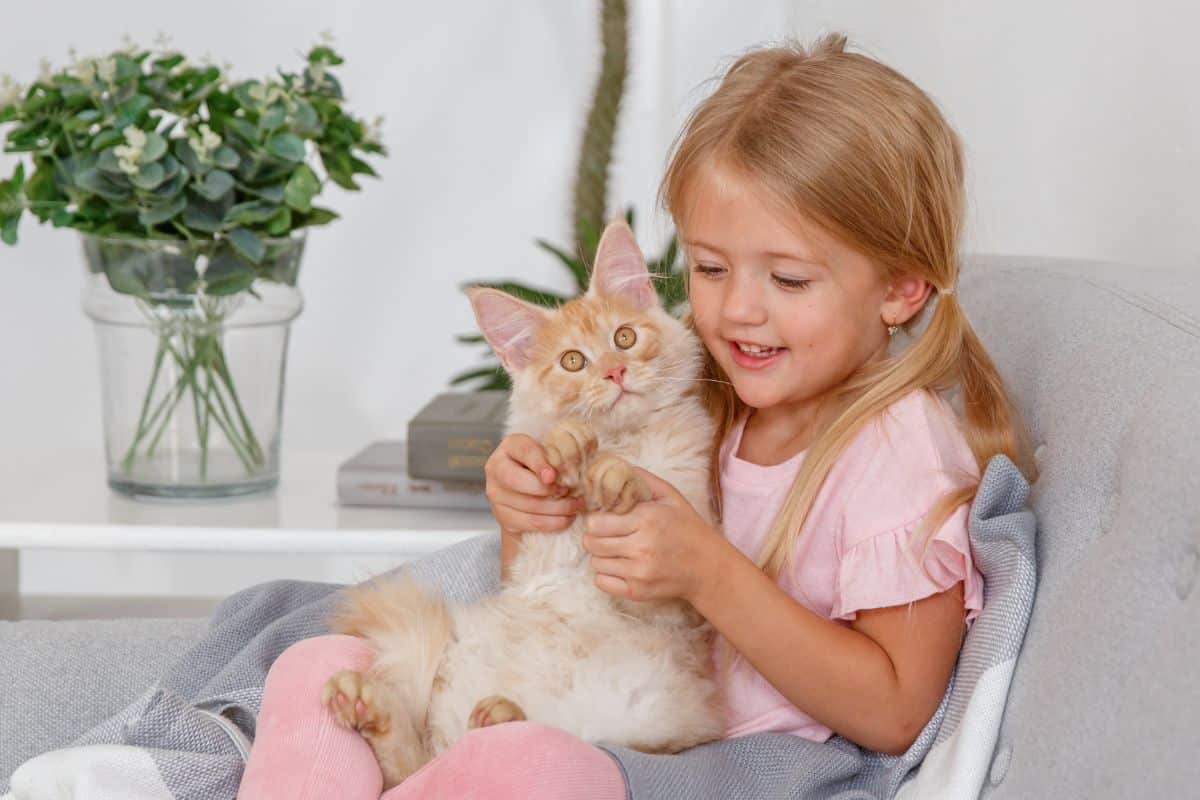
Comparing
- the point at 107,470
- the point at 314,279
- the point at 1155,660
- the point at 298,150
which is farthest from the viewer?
the point at 314,279

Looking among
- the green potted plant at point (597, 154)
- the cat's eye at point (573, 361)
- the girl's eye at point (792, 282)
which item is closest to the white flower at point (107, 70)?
the green potted plant at point (597, 154)

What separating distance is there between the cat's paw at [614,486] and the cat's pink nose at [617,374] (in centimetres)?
12

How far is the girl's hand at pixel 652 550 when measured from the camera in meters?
1.04

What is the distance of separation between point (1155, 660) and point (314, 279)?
247cm

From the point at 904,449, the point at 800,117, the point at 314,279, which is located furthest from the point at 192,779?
the point at 314,279

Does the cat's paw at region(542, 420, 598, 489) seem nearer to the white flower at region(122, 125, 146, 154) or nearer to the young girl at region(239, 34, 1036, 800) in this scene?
the young girl at region(239, 34, 1036, 800)

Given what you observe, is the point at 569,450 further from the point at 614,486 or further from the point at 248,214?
the point at 248,214

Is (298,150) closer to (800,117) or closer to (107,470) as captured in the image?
(107,470)

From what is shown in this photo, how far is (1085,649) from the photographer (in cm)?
86

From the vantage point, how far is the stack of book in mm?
2020

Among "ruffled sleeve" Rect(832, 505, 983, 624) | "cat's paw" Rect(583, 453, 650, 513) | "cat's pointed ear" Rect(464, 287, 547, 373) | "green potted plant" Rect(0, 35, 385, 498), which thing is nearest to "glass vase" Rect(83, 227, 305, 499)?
"green potted plant" Rect(0, 35, 385, 498)

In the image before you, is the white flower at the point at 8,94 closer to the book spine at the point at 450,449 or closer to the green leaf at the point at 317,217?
the green leaf at the point at 317,217

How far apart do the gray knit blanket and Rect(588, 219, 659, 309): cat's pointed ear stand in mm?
368

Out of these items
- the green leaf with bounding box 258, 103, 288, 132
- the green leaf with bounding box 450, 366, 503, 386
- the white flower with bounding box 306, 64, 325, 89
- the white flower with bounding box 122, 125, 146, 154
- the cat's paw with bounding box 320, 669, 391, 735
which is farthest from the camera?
the green leaf with bounding box 450, 366, 503, 386
